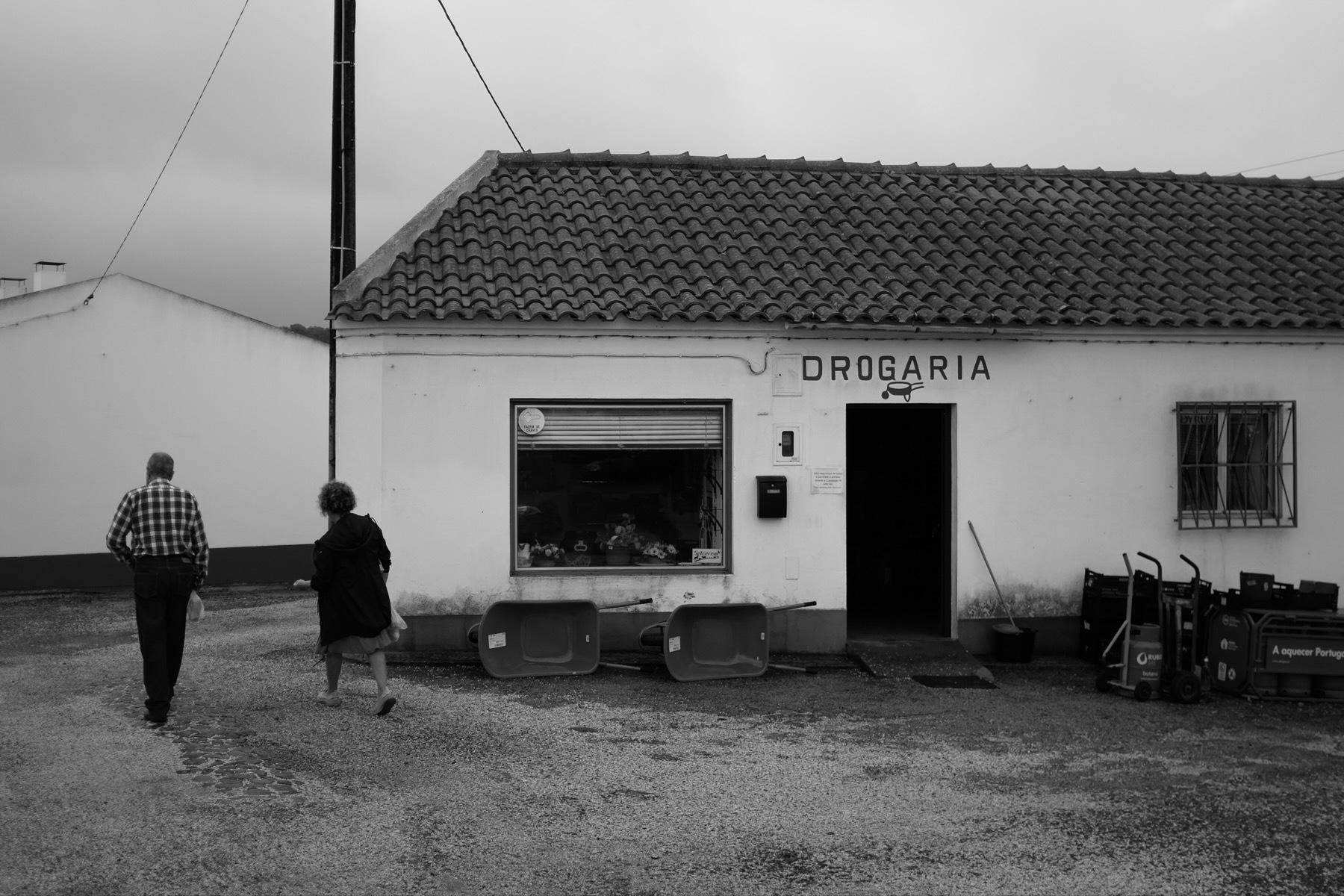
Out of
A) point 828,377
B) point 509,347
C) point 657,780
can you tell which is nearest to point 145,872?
point 657,780

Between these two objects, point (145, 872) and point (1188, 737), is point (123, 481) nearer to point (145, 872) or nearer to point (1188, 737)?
point (145, 872)

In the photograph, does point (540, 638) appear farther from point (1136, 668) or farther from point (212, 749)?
point (1136, 668)

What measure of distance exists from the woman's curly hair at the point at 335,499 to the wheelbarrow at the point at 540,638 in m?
1.89

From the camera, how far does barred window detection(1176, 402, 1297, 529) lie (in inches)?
468

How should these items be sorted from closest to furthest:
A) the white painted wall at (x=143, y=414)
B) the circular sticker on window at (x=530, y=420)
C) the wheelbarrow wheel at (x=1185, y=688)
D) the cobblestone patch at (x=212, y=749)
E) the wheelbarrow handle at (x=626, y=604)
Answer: the cobblestone patch at (x=212, y=749) → the wheelbarrow wheel at (x=1185, y=688) → the wheelbarrow handle at (x=626, y=604) → the circular sticker on window at (x=530, y=420) → the white painted wall at (x=143, y=414)

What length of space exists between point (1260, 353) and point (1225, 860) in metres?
7.54

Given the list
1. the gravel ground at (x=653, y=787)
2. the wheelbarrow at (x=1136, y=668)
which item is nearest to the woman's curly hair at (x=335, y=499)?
the gravel ground at (x=653, y=787)

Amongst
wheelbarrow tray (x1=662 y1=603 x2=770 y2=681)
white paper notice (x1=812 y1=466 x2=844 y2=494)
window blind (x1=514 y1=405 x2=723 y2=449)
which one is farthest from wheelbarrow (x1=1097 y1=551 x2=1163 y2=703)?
window blind (x1=514 y1=405 x2=723 y2=449)

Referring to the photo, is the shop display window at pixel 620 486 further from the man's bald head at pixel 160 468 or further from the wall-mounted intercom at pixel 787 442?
the man's bald head at pixel 160 468

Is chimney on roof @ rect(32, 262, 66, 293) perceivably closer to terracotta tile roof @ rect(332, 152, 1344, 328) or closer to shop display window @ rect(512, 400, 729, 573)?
terracotta tile roof @ rect(332, 152, 1344, 328)

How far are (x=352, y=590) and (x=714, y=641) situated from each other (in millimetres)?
3416

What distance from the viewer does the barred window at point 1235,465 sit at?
1190 cm

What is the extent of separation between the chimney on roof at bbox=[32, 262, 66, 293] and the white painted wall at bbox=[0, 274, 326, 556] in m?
1.98

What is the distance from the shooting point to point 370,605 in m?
8.69
